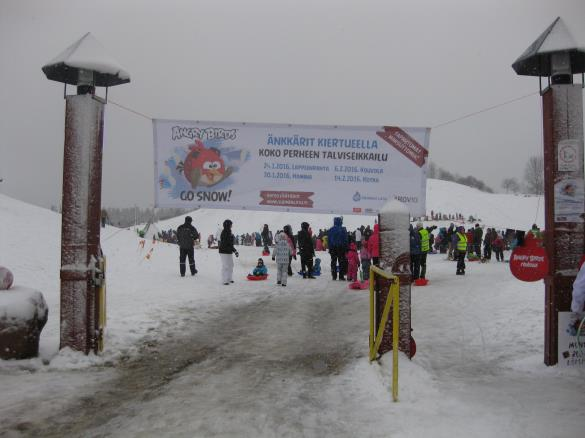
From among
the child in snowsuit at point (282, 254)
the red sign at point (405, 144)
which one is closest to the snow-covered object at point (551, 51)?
the red sign at point (405, 144)

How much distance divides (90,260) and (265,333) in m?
3.09

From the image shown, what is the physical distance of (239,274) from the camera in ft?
54.6

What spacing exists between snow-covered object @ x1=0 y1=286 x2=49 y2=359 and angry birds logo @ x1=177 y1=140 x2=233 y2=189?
3.22 meters

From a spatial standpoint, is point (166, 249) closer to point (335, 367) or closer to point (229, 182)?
point (229, 182)

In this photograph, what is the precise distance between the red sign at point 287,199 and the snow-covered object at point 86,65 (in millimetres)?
2927

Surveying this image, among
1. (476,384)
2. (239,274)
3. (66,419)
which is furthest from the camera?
(239,274)

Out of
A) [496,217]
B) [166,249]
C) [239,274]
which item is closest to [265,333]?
[239,274]

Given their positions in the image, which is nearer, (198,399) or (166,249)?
(198,399)

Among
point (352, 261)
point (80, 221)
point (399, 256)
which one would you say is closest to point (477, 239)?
point (352, 261)

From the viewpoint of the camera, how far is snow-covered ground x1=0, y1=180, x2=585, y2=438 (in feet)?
14.7

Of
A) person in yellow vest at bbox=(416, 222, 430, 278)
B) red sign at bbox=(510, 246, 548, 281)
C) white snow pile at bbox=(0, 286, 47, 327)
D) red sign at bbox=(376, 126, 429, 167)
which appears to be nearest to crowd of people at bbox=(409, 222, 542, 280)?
person in yellow vest at bbox=(416, 222, 430, 278)

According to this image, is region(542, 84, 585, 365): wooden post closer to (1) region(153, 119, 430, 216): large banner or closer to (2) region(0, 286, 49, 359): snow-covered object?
(1) region(153, 119, 430, 216): large banner

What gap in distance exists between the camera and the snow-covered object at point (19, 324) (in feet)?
20.1

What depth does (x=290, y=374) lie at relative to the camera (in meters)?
6.04
